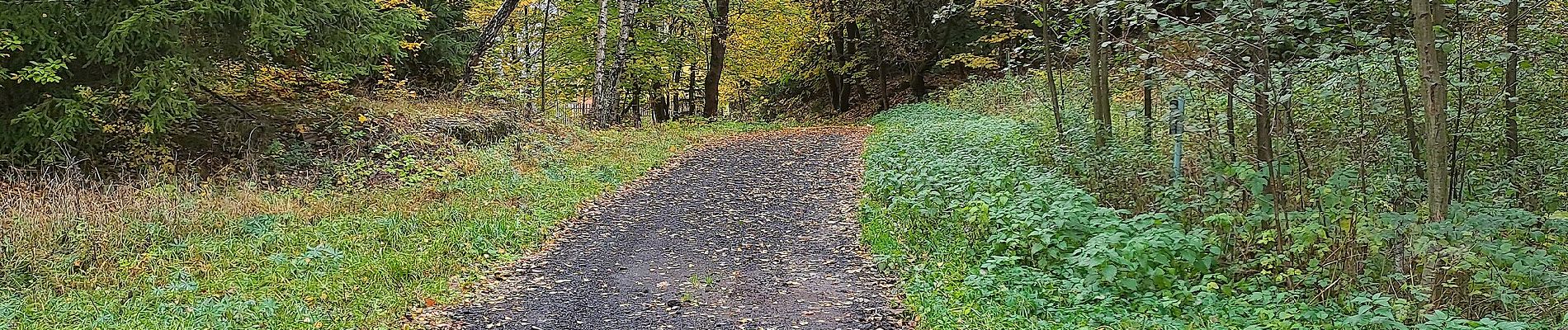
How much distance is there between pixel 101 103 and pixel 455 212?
189 inches

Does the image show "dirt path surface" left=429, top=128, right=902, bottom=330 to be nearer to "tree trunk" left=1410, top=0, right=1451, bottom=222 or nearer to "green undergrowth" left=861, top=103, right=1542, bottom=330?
"green undergrowth" left=861, top=103, right=1542, bottom=330

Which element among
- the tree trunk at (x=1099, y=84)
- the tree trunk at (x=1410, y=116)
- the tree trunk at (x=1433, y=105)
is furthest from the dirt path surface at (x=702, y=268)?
the tree trunk at (x=1410, y=116)

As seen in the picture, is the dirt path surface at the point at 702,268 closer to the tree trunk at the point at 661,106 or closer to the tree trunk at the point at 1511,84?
the tree trunk at the point at 1511,84

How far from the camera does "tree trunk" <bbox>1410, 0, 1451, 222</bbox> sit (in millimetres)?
4668

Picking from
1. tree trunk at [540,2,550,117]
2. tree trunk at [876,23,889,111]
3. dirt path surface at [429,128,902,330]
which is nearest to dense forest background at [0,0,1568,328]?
dirt path surface at [429,128,902,330]

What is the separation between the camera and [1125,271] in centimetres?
541

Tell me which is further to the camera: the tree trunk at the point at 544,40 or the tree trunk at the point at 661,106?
the tree trunk at the point at 661,106

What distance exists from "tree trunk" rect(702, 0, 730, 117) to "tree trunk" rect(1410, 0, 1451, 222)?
62.0ft

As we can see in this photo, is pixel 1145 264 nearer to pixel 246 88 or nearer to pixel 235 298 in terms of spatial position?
pixel 235 298

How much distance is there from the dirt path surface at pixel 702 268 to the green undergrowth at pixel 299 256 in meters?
0.45

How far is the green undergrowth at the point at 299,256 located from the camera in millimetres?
5516

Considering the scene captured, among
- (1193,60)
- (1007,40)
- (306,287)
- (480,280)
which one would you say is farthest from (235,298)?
(1007,40)

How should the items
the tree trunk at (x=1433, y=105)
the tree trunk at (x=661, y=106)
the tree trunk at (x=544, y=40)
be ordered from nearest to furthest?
the tree trunk at (x=1433, y=105), the tree trunk at (x=544, y=40), the tree trunk at (x=661, y=106)

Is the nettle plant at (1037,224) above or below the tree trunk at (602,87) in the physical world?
below
